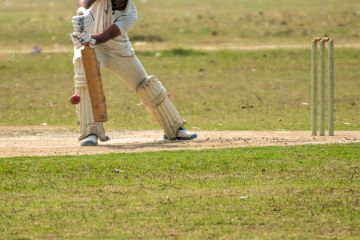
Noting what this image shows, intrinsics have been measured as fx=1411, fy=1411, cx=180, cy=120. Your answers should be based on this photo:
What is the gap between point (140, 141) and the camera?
1451cm

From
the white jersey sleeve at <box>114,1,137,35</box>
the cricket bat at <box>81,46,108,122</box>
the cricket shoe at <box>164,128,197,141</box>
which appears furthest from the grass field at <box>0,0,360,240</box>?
the white jersey sleeve at <box>114,1,137,35</box>

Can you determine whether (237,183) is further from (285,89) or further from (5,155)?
(285,89)

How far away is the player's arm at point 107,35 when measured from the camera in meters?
13.8

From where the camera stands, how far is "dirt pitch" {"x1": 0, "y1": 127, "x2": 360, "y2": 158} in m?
13.4

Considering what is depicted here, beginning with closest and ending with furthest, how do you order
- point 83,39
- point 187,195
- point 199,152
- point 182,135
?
point 187,195 < point 199,152 < point 83,39 < point 182,135

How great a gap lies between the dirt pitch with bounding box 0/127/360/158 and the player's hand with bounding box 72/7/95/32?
1.16 meters

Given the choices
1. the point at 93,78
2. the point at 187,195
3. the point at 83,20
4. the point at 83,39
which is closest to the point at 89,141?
the point at 93,78

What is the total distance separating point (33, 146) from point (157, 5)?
1057 inches

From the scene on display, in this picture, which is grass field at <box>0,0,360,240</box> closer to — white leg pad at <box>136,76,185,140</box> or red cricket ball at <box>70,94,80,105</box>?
red cricket ball at <box>70,94,80,105</box>

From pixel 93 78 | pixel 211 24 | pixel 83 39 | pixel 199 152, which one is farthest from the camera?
pixel 211 24

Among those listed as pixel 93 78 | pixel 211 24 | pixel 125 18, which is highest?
pixel 125 18

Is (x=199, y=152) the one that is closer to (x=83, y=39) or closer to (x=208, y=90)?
(x=83, y=39)

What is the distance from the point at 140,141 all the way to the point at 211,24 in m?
18.7

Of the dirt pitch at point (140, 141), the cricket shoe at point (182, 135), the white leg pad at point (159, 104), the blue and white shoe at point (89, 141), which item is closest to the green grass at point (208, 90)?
the dirt pitch at point (140, 141)
